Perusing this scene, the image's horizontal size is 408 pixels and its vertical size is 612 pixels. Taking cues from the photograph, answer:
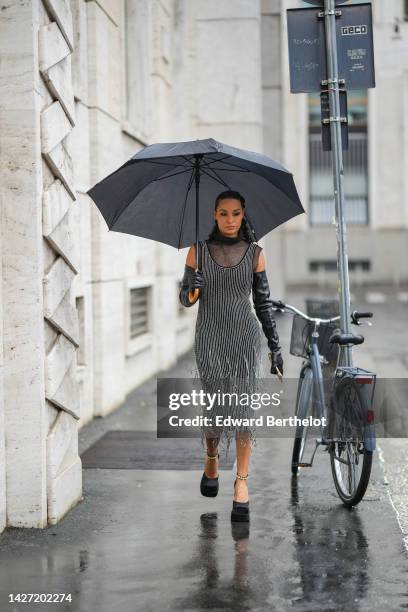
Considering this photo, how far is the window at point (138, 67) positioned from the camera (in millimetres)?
11172

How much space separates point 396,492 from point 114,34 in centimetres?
576

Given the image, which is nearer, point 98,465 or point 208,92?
point 98,465

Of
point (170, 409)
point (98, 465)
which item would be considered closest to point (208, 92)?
point (170, 409)

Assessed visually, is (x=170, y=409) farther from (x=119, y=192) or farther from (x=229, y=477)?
(x=119, y=192)

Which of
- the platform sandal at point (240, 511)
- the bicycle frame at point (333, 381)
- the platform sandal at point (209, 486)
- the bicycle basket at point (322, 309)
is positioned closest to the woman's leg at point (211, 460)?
the platform sandal at point (209, 486)

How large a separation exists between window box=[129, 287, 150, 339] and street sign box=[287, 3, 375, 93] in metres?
5.10

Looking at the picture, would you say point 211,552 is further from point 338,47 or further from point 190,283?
point 338,47

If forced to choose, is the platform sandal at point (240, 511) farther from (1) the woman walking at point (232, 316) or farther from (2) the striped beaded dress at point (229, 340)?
(2) the striped beaded dress at point (229, 340)

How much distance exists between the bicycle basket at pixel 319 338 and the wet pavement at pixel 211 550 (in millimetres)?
869

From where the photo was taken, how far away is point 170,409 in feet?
30.9

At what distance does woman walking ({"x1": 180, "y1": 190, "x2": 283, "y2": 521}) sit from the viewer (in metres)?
5.52

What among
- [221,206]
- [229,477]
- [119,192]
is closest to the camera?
[221,206]

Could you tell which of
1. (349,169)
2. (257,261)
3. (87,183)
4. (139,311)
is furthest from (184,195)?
(349,169)

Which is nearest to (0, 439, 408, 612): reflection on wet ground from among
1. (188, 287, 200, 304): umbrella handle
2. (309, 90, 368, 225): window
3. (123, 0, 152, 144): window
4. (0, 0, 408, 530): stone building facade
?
(0, 0, 408, 530): stone building facade
